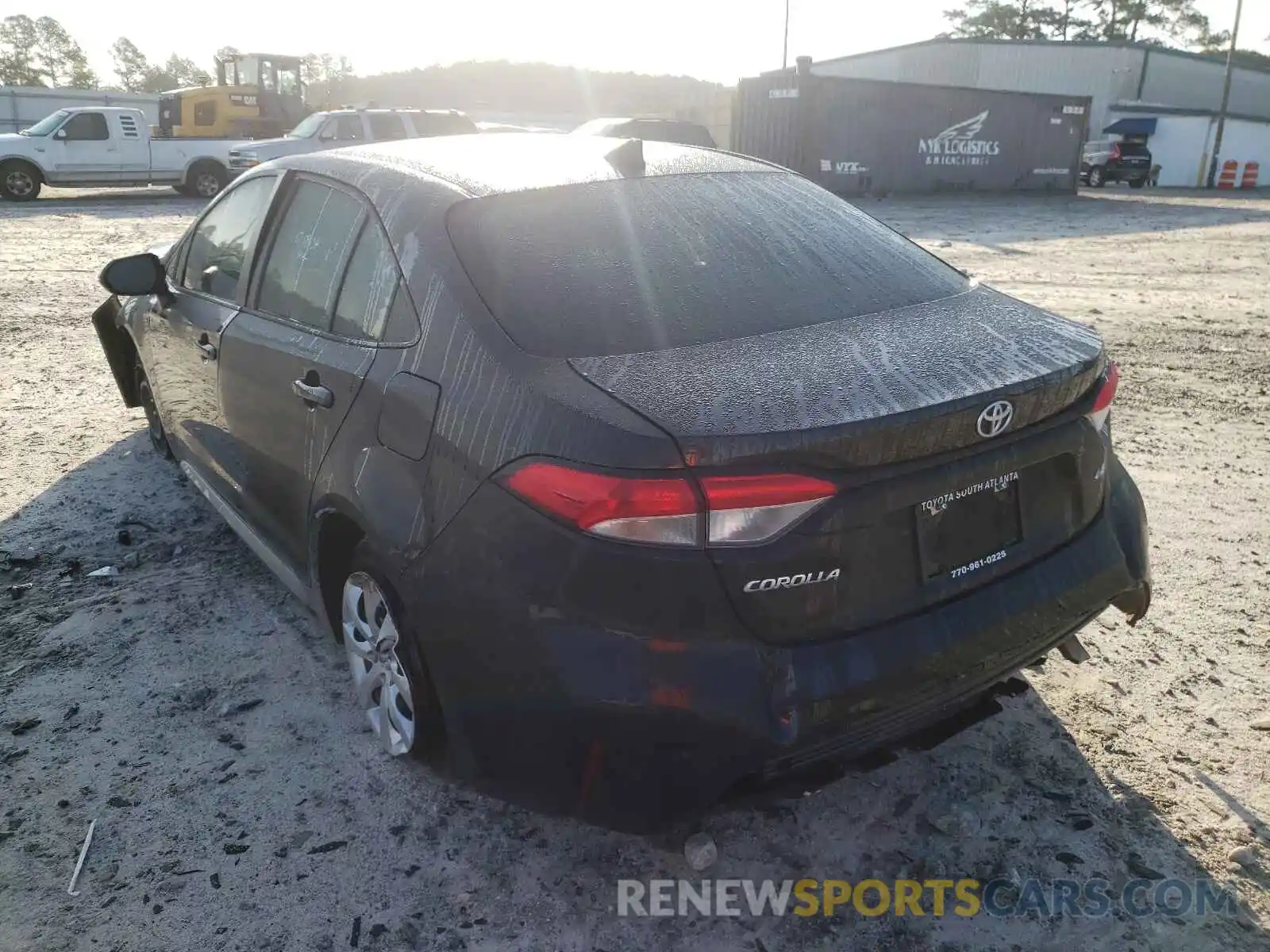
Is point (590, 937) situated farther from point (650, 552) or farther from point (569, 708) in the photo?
point (650, 552)

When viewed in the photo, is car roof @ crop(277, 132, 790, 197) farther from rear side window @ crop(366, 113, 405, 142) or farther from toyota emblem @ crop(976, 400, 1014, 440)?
rear side window @ crop(366, 113, 405, 142)

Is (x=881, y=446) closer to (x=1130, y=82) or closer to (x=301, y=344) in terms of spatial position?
(x=301, y=344)

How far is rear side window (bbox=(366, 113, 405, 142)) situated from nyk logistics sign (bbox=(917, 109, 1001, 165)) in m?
14.2

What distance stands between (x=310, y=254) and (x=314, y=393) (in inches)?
22.5

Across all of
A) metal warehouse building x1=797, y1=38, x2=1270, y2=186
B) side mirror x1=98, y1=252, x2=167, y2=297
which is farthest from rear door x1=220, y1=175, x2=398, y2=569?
metal warehouse building x1=797, y1=38, x2=1270, y2=186

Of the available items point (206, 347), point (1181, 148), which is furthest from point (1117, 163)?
point (206, 347)

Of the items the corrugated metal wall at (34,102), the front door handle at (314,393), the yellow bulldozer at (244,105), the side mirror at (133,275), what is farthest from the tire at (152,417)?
the corrugated metal wall at (34,102)

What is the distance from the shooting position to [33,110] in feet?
99.6

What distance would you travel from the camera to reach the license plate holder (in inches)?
82.4

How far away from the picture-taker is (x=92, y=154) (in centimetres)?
1983

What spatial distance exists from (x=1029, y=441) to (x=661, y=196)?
1302mm

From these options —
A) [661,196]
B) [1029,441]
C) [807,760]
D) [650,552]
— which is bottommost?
[807,760]

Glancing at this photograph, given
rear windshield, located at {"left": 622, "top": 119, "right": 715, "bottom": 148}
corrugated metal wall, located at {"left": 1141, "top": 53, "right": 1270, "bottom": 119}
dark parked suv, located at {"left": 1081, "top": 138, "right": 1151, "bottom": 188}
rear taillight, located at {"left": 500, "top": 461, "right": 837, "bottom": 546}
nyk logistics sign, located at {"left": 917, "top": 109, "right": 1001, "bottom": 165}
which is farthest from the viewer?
corrugated metal wall, located at {"left": 1141, "top": 53, "right": 1270, "bottom": 119}

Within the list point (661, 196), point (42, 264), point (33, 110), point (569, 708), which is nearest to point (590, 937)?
point (569, 708)
